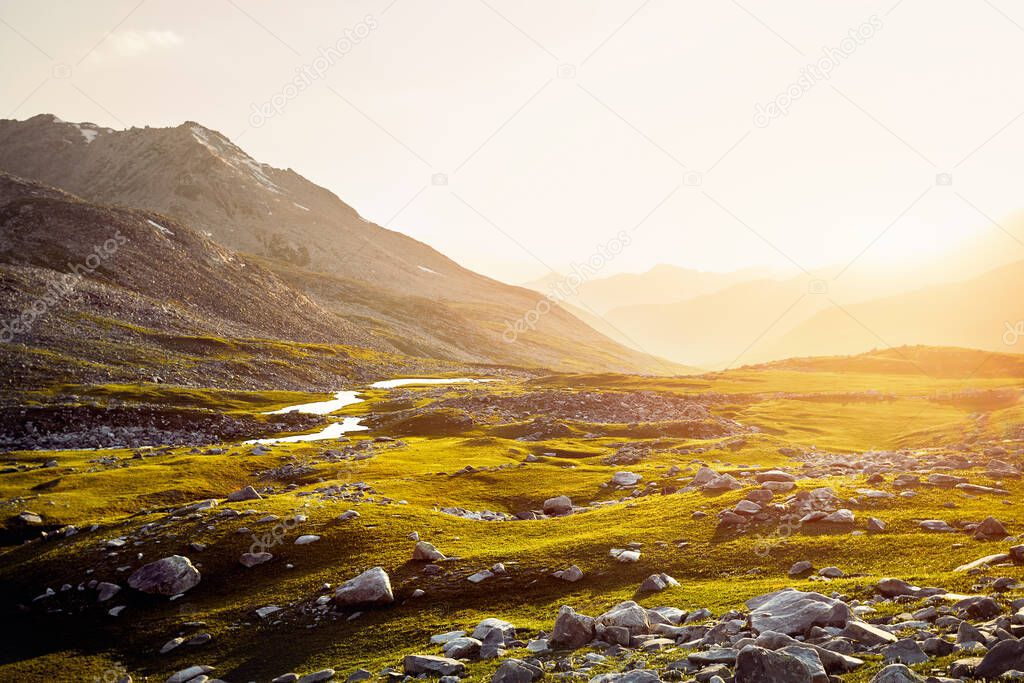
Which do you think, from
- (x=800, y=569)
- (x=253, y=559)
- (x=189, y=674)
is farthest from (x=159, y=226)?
(x=800, y=569)

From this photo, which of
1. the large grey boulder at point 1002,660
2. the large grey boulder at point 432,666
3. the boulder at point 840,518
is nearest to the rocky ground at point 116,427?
the large grey boulder at point 432,666

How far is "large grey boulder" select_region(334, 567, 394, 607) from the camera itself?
1049 inches

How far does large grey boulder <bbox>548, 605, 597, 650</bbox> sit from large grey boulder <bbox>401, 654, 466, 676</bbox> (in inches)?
121

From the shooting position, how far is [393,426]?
91625mm

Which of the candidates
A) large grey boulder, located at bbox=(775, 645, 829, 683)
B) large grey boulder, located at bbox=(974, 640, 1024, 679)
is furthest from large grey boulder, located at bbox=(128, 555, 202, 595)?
large grey boulder, located at bbox=(974, 640, 1024, 679)

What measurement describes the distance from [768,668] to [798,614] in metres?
4.76

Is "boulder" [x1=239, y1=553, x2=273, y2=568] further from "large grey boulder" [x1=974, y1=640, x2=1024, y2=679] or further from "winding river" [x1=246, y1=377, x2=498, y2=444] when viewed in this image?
"winding river" [x1=246, y1=377, x2=498, y2=444]

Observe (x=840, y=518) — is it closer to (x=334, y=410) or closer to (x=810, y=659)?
(x=810, y=659)

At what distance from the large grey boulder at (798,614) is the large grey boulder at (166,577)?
1108 inches

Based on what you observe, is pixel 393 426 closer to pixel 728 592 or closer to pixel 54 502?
pixel 54 502

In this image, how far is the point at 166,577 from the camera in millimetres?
31188

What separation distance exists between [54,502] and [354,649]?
37.5 m

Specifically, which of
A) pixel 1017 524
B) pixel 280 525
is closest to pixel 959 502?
pixel 1017 524

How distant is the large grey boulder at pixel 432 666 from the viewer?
1823 centimetres
